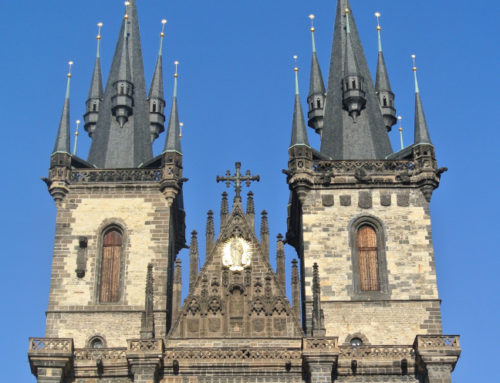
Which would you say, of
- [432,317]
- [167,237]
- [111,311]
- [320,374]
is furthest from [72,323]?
[432,317]

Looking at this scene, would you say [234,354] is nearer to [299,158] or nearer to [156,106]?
[299,158]

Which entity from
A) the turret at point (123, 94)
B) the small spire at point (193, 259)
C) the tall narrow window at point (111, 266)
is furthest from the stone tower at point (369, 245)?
the turret at point (123, 94)

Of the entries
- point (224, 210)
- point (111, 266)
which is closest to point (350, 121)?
point (224, 210)

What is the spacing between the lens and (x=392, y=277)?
107ft

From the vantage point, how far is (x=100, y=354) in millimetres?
31000

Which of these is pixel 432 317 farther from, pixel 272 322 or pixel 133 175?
pixel 133 175

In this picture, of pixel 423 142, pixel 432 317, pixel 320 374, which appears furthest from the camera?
pixel 423 142

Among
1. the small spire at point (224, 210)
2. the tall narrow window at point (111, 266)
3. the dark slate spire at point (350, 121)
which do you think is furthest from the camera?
the dark slate spire at point (350, 121)

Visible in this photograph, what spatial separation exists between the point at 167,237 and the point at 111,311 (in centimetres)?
271

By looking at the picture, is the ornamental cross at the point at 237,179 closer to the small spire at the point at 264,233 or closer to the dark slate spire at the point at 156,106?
the small spire at the point at 264,233

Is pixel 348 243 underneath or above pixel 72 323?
above

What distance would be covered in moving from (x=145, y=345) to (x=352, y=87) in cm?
1157

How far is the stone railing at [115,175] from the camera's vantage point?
114 ft

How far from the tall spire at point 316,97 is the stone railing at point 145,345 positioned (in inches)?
439
